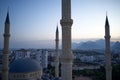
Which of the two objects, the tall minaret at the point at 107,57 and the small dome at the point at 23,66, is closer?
the tall minaret at the point at 107,57

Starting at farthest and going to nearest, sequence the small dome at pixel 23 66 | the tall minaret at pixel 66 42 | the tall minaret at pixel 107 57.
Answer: the small dome at pixel 23 66, the tall minaret at pixel 107 57, the tall minaret at pixel 66 42

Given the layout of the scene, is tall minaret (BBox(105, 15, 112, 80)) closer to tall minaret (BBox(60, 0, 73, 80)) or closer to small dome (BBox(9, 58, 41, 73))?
tall minaret (BBox(60, 0, 73, 80))

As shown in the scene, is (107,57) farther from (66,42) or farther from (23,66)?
(23,66)

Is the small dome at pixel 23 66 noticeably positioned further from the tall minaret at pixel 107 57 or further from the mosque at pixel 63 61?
the tall minaret at pixel 107 57

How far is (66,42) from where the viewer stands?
5.70m

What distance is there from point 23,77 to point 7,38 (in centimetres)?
337

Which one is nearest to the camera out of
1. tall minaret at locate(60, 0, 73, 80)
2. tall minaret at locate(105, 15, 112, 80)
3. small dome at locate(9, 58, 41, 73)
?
tall minaret at locate(60, 0, 73, 80)

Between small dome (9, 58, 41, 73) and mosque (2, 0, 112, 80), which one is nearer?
mosque (2, 0, 112, 80)

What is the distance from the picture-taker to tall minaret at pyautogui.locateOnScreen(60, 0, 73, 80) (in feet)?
18.2

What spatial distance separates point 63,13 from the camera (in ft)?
19.1

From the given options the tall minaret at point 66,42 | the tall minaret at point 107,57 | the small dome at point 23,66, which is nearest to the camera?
the tall minaret at point 66,42

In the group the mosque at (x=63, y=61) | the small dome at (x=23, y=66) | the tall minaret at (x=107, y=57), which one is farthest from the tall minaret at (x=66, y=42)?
the small dome at (x=23, y=66)

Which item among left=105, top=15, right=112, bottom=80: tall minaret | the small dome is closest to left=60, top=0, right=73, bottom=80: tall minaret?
left=105, top=15, right=112, bottom=80: tall minaret

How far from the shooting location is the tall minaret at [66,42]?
18.2 feet
